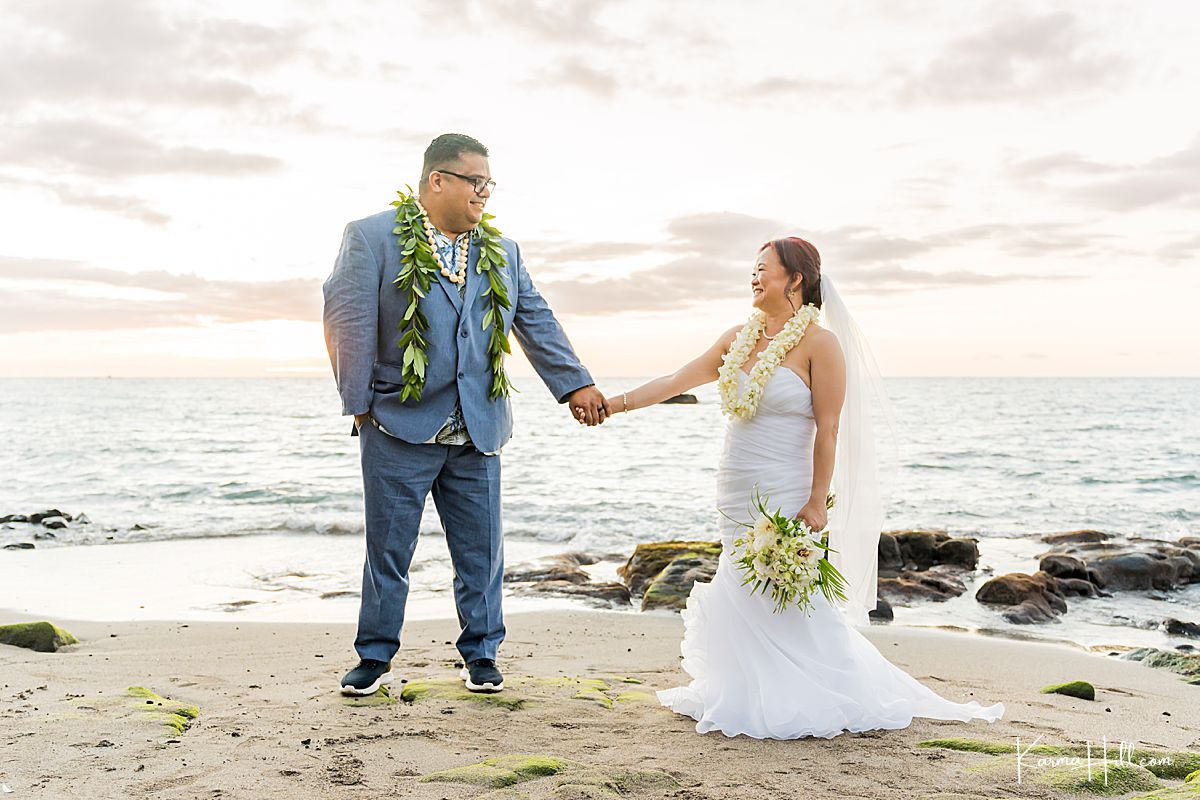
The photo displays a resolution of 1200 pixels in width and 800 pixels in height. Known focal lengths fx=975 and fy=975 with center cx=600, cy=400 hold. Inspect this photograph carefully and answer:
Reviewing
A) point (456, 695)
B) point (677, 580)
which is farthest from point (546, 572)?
point (456, 695)

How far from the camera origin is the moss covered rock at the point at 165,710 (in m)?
4.46

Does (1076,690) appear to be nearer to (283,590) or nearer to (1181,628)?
(1181,628)

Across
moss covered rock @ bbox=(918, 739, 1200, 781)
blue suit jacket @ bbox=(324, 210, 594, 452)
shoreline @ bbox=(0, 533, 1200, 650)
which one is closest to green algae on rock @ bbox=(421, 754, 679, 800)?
moss covered rock @ bbox=(918, 739, 1200, 781)

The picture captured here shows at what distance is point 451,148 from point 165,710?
3.07 meters

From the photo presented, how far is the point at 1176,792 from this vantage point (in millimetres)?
3637

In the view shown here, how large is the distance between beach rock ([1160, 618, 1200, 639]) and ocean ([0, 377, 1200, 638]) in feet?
5.31

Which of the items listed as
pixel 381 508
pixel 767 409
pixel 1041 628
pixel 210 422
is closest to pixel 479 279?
pixel 381 508

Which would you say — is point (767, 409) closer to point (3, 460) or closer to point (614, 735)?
point (614, 735)

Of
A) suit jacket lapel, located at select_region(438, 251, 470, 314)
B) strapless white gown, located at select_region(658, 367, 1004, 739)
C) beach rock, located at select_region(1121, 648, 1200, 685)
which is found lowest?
beach rock, located at select_region(1121, 648, 1200, 685)

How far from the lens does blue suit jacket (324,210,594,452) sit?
15.8ft

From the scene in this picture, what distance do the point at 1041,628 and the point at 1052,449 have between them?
79.6 ft

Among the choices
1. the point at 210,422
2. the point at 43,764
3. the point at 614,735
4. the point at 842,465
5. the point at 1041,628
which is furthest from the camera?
the point at 210,422

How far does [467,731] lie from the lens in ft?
14.5

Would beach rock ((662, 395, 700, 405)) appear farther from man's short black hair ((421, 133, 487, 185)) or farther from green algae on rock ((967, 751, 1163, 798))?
green algae on rock ((967, 751, 1163, 798))
